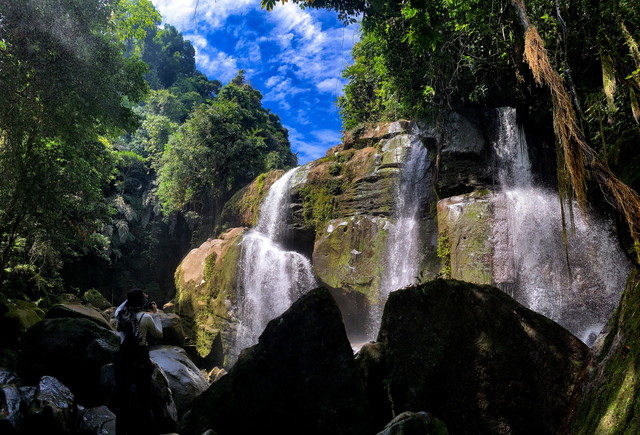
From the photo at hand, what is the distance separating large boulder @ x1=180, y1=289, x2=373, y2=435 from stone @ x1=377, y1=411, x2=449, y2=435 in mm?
1110

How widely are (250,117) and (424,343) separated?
25.5 metres

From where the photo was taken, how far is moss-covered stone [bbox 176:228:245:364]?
534 inches

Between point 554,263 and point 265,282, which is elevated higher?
point 265,282

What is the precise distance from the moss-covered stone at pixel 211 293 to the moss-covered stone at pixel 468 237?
7.75 meters

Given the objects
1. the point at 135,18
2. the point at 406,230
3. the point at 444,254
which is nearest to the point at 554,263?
the point at 444,254

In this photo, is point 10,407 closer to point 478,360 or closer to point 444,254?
point 478,360

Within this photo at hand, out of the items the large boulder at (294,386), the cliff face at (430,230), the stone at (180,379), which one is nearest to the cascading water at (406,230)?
the cliff face at (430,230)

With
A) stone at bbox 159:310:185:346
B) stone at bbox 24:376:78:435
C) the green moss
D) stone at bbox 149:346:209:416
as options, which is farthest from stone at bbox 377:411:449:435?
the green moss

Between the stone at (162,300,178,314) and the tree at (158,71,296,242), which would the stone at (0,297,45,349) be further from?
the tree at (158,71,296,242)

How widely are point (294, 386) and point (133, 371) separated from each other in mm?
1916

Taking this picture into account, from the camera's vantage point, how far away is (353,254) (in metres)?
12.3

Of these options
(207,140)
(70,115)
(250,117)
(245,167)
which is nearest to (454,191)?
(70,115)

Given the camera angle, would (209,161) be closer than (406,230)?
No

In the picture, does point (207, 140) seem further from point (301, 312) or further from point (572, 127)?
point (572, 127)
